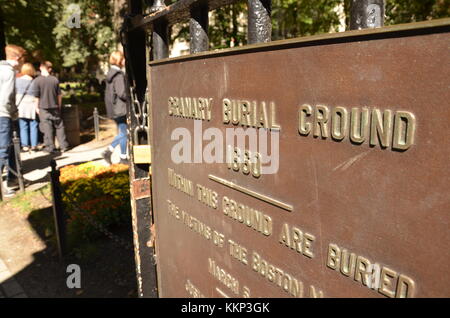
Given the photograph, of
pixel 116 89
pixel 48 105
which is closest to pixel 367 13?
pixel 116 89

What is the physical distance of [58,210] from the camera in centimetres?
461

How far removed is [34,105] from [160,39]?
8.39 metres

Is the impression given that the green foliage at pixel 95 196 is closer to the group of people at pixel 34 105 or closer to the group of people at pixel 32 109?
the group of people at pixel 34 105

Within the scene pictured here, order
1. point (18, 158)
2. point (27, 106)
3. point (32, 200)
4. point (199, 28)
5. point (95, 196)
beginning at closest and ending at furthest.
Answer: point (199, 28), point (95, 196), point (32, 200), point (18, 158), point (27, 106)

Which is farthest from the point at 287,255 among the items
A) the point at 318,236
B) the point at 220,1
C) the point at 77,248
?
the point at 77,248

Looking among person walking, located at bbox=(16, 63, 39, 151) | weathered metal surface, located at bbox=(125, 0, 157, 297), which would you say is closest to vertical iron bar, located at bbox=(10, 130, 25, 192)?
person walking, located at bbox=(16, 63, 39, 151)

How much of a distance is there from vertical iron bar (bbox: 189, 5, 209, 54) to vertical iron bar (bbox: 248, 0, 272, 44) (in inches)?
17.0

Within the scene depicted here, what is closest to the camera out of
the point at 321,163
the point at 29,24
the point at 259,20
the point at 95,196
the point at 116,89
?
the point at 321,163

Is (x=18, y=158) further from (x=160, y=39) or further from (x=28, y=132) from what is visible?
(x=160, y=39)

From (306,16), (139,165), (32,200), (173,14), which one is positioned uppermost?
(306,16)

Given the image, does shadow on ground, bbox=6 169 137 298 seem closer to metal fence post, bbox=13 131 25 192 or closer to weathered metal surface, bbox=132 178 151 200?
weathered metal surface, bbox=132 178 151 200

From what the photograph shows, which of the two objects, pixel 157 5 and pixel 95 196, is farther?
pixel 95 196

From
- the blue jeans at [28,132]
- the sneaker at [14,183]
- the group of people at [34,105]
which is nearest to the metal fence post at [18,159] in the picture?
the group of people at [34,105]

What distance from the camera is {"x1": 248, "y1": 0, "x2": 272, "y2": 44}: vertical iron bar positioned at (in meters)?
1.46
